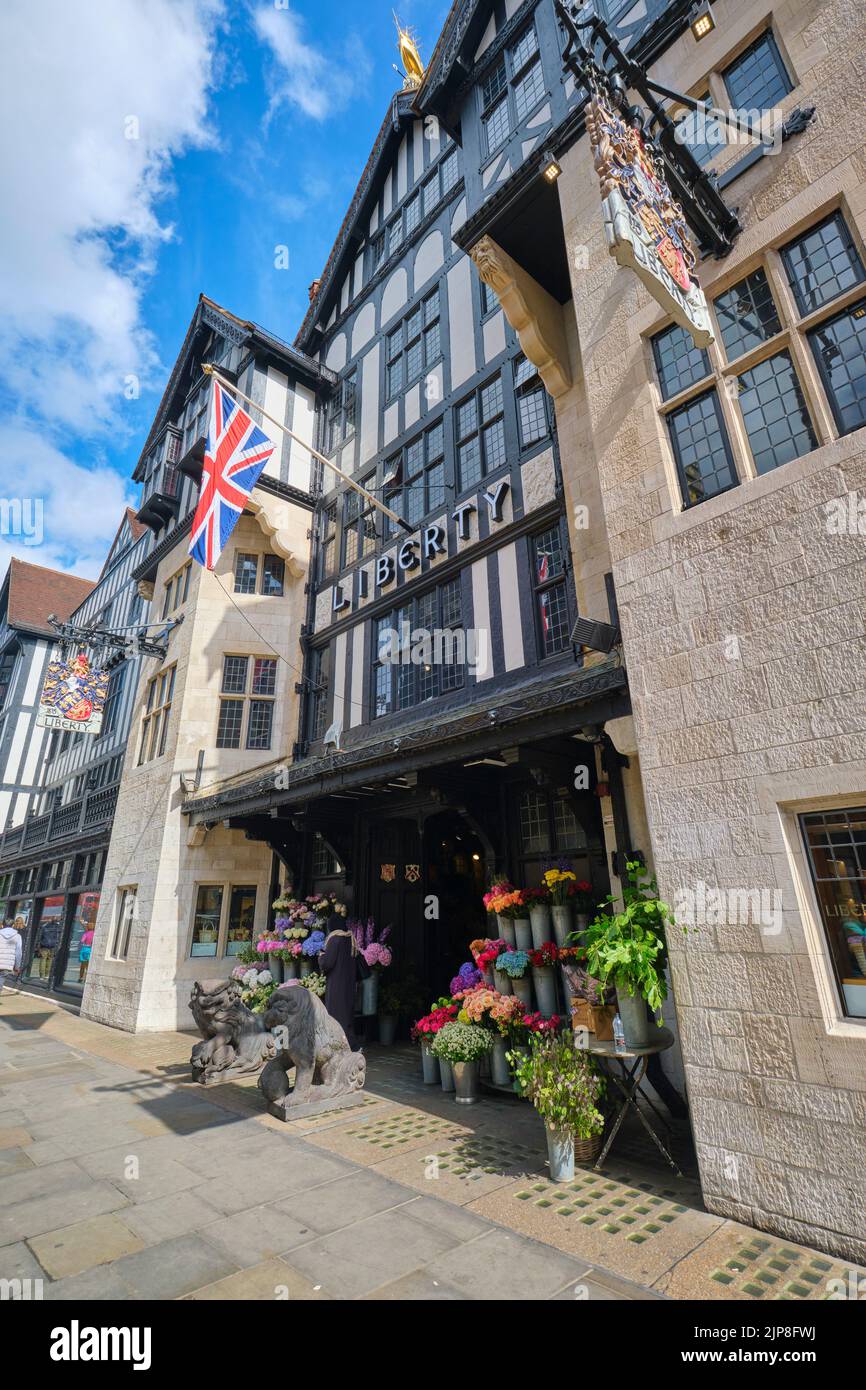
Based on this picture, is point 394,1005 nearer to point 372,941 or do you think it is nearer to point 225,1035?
point 372,941

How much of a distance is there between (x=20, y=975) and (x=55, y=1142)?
20.9 metres

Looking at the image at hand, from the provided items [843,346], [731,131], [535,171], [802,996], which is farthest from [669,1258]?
[535,171]

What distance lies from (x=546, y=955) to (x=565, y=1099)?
2.04 m

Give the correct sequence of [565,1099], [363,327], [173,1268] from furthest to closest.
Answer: [363,327] < [565,1099] < [173,1268]

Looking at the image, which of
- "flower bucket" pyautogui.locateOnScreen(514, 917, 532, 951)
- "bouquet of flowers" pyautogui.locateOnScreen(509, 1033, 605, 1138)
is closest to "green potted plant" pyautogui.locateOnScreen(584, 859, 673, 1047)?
"bouquet of flowers" pyautogui.locateOnScreen(509, 1033, 605, 1138)

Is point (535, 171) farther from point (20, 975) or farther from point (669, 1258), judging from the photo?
point (20, 975)

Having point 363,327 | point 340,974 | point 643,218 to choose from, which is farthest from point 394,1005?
point 363,327

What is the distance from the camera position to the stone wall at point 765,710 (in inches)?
168

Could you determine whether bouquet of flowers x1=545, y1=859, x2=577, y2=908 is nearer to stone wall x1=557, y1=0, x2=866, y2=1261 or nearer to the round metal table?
the round metal table

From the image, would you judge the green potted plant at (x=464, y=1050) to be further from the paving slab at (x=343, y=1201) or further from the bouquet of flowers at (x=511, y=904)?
the paving slab at (x=343, y=1201)

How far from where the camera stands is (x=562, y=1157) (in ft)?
16.8

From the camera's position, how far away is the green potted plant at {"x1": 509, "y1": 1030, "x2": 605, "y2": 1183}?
5.13 metres

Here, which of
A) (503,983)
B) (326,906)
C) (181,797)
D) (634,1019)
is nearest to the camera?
(634,1019)

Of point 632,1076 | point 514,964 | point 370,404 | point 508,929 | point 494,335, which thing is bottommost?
point 632,1076
